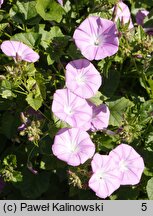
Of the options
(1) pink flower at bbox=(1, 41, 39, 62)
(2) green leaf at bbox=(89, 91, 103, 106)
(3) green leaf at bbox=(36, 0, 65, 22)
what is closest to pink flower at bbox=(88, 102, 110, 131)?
(2) green leaf at bbox=(89, 91, 103, 106)

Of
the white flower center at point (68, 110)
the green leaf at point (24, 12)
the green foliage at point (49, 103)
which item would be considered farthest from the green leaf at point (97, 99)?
the green leaf at point (24, 12)

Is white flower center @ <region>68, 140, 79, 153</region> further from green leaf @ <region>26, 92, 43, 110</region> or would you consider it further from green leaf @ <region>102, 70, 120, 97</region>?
green leaf @ <region>102, 70, 120, 97</region>

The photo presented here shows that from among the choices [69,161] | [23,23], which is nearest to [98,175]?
[69,161]

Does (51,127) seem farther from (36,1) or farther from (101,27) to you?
(36,1)

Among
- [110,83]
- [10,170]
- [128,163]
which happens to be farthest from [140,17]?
[10,170]

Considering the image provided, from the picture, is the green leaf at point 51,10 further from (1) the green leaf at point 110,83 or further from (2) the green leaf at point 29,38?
(1) the green leaf at point 110,83
